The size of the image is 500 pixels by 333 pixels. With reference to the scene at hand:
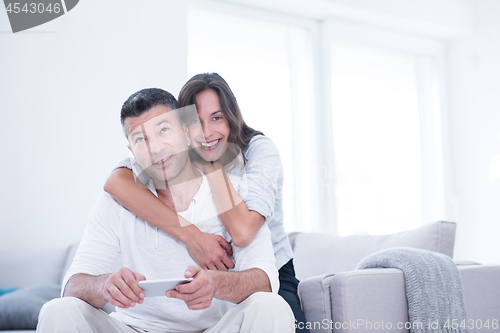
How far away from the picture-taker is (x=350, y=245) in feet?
5.77

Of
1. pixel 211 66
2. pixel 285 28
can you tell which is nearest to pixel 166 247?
pixel 211 66

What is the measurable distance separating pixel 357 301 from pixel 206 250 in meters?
0.45

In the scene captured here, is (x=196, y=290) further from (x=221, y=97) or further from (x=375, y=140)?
(x=375, y=140)

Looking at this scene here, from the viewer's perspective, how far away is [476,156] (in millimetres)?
3523

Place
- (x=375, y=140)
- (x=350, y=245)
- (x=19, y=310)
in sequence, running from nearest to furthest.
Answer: (x=19, y=310)
(x=350, y=245)
(x=375, y=140)

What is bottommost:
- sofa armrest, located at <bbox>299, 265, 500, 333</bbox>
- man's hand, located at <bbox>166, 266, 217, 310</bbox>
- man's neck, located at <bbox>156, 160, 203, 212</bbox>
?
sofa armrest, located at <bbox>299, 265, 500, 333</bbox>

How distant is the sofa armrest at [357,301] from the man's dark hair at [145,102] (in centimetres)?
66

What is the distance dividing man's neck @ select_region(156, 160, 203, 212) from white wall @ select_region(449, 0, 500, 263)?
2.96m

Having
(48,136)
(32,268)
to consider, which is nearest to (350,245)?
(32,268)

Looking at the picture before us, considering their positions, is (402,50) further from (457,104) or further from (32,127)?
(32,127)

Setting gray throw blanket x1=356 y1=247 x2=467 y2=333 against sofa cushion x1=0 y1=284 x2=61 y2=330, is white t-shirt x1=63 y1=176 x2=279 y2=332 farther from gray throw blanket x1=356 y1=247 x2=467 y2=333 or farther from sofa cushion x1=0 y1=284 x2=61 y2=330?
sofa cushion x1=0 y1=284 x2=61 y2=330

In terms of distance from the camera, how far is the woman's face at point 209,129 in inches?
42.9

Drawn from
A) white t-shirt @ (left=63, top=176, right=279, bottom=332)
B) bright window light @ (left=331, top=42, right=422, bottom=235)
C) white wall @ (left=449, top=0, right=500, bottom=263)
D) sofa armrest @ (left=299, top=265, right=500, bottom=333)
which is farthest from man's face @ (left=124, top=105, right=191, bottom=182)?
white wall @ (left=449, top=0, right=500, bottom=263)

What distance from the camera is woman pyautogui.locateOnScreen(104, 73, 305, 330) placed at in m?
1.06
